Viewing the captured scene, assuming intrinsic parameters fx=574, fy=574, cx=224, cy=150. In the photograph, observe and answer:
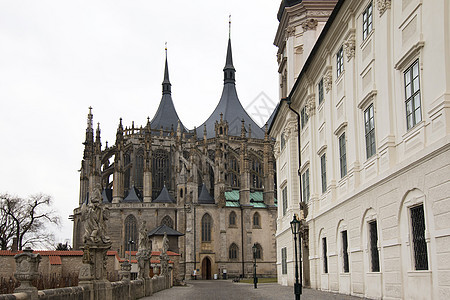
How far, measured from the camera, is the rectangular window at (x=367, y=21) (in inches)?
691

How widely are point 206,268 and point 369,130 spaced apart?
177 feet

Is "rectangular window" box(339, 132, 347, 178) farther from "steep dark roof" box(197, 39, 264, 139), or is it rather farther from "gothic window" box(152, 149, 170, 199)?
"steep dark roof" box(197, 39, 264, 139)

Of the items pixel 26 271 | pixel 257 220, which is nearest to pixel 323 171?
pixel 26 271

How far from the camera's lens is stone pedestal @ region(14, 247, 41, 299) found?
10.5 meters

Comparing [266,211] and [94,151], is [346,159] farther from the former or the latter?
[94,151]

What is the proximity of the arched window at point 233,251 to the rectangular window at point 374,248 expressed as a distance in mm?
53001

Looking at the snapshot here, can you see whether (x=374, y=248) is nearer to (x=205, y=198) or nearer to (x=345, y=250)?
(x=345, y=250)

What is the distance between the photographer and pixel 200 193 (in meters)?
72.4

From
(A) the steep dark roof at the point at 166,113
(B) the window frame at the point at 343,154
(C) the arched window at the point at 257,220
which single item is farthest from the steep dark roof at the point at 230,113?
(B) the window frame at the point at 343,154

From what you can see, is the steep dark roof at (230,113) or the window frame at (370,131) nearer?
the window frame at (370,131)

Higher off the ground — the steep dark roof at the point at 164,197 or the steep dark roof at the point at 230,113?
the steep dark roof at the point at 230,113

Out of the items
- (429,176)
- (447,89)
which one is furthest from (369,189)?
(447,89)

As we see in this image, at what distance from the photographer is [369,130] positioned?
57.7ft

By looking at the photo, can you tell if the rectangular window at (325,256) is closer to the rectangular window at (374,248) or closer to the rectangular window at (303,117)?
the rectangular window at (303,117)
